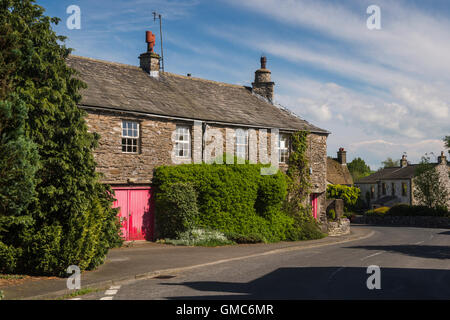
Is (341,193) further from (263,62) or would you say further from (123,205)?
(123,205)

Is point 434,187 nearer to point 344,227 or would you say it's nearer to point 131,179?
point 344,227

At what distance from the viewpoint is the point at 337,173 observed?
58.9 metres

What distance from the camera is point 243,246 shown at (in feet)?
65.0

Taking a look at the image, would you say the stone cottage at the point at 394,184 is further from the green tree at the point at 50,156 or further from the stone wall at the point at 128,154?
the green tree at the point at 50,156

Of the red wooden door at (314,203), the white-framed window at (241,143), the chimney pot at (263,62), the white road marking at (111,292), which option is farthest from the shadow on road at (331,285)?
the chimney pot at (263,62)

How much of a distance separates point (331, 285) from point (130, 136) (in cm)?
1233

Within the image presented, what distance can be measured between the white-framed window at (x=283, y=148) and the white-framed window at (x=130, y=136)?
29.9 feet

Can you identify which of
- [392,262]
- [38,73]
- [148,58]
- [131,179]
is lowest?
[392,262]

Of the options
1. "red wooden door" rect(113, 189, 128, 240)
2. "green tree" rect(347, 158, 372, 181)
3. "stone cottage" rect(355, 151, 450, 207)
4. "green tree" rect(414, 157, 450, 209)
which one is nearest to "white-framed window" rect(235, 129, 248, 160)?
"red wooden door" rect(113, 189, 128, 240)

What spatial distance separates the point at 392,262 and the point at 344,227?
14.1 metres

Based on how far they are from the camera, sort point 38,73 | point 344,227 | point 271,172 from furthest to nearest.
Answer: point 344,227 < point 271,172 < point 38,73

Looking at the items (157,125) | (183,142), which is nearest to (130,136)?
(157,125)

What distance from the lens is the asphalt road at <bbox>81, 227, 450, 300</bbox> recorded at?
981cm
